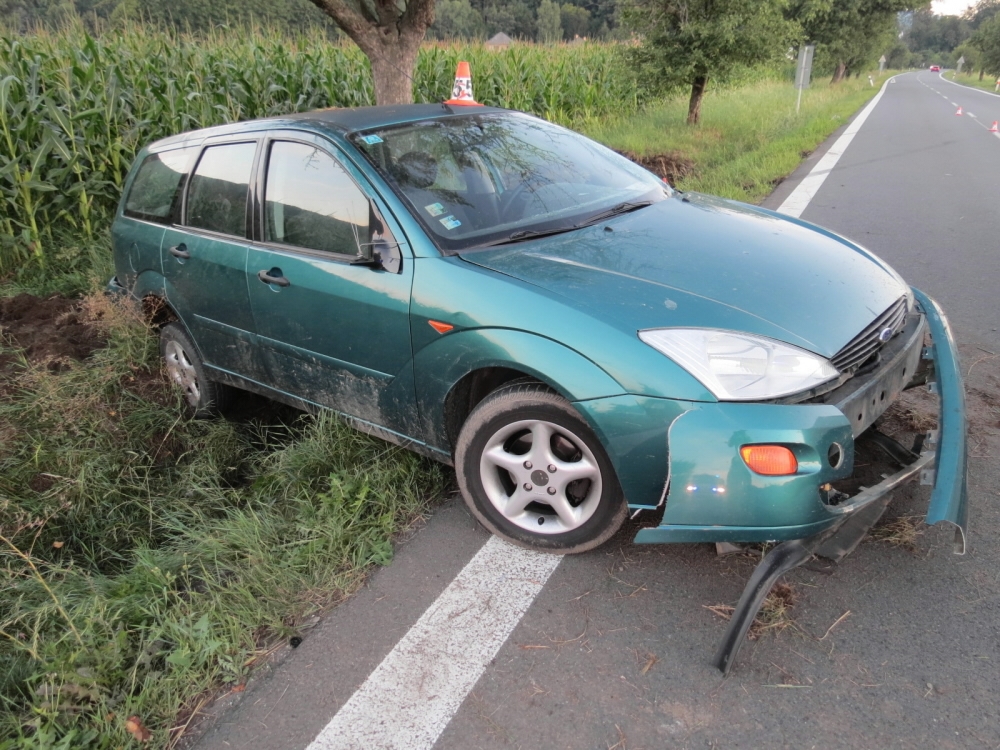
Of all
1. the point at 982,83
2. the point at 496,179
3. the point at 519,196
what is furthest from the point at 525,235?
the point at 982,83

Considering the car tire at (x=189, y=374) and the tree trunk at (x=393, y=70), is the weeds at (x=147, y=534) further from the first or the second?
the tree trunk at (x=393, y=70)

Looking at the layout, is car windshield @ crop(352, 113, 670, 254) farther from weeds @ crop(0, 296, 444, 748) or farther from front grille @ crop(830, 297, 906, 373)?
front grille @ crop(830, 297, 906, 373)

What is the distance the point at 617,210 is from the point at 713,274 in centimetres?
82

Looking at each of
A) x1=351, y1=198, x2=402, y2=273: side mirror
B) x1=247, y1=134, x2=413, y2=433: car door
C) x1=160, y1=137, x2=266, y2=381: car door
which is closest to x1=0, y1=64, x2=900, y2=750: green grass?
x1=247, y1=134, x2=413, y2=433: car door

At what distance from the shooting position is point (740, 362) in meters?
2.37

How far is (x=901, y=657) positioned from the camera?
219cm

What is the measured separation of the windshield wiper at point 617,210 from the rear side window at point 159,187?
222cm

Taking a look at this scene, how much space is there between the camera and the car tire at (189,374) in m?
4.23

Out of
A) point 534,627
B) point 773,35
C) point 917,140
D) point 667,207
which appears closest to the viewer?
→ point 534,627

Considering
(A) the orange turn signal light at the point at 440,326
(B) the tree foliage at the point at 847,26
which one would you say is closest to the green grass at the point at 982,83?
(B) the tree foliage at the point at 847,26

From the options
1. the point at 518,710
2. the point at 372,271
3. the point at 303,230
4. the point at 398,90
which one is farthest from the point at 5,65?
the point at 518,710

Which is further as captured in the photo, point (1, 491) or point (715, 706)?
point (1, 491)

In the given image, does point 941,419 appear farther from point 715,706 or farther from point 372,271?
point 372,271

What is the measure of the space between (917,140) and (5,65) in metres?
15.6
